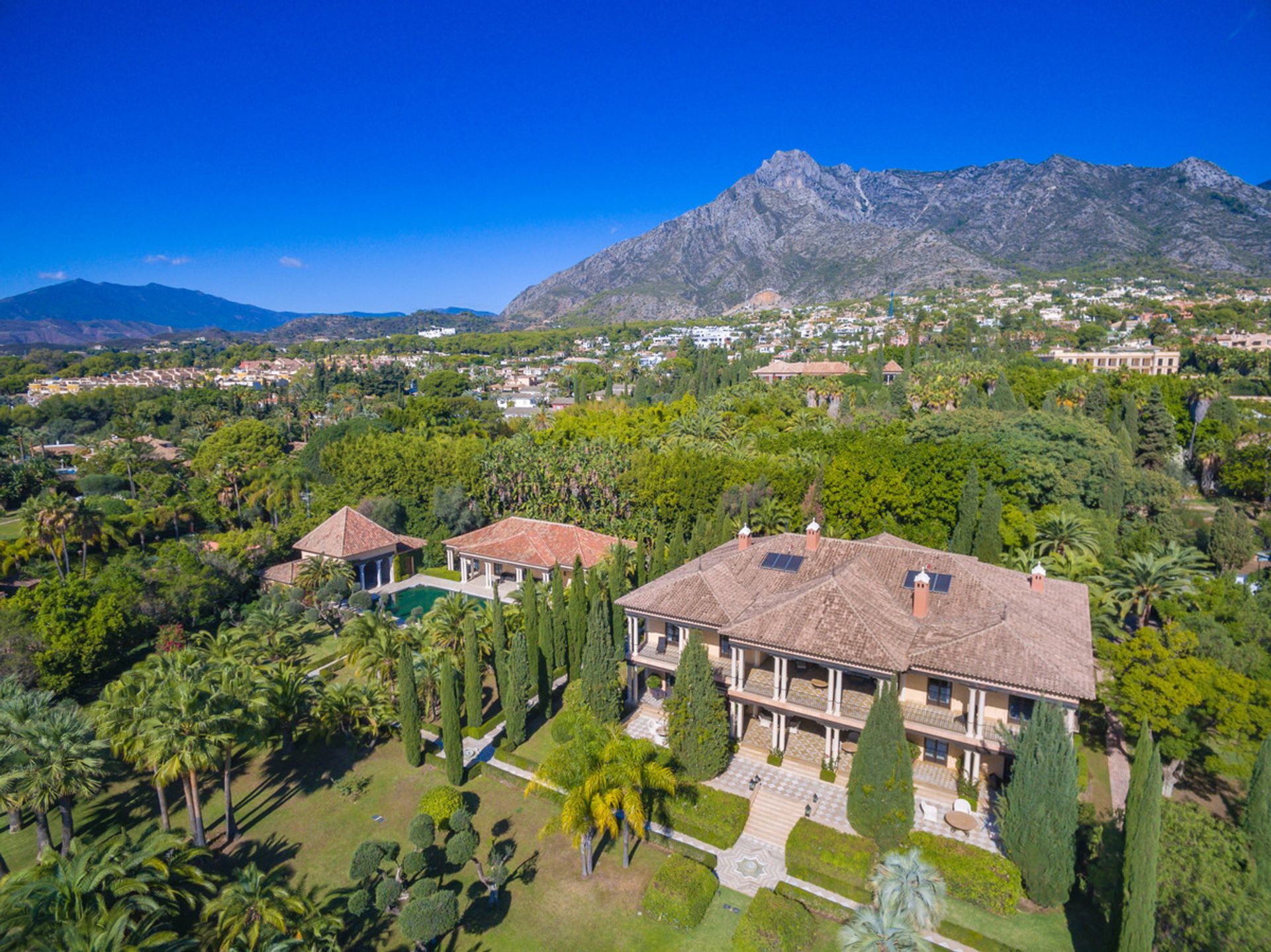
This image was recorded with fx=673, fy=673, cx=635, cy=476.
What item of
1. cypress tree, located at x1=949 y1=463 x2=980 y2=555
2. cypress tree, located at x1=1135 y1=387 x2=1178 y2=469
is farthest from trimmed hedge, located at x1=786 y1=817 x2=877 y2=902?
cypress tree, located at x1=1135 y1=387 x2=1178 y2=469

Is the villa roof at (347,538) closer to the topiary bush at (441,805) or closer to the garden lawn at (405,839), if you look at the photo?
the garden lawn at (405,839)

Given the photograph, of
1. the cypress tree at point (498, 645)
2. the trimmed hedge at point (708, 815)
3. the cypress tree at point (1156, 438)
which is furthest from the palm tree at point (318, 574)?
the cypress tree at point (1156, 438)

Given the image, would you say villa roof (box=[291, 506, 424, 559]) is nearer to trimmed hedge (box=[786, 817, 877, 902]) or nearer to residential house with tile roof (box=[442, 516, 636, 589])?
residential house with tile roof (box=[442, 516, 636, 589])

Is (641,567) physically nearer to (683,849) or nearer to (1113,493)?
(683,849)

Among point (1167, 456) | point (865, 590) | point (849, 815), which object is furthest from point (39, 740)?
point (1167, 456)

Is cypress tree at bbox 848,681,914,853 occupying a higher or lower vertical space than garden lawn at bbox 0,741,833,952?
higher

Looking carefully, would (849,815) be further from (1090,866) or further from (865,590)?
(865,590)
